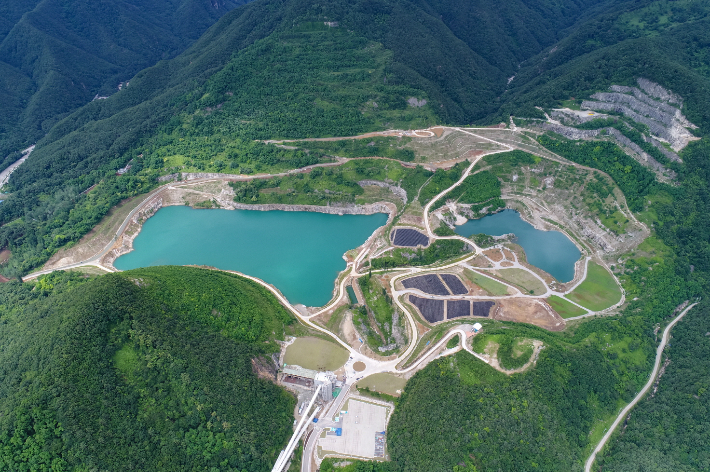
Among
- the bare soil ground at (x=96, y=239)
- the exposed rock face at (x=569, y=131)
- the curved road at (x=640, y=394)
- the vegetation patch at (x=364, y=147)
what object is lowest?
the bare soil ground at (x=96, y=239)

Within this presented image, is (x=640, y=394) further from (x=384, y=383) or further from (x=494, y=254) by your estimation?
(x=384, y=383)

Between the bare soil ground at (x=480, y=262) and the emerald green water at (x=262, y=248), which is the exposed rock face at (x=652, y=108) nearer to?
the bare soil ground at (x=480, y=262)

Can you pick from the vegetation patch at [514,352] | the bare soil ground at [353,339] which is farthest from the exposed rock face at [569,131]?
the bare soil ground at [353,339]

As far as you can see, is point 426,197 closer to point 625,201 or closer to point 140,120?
point 625,201

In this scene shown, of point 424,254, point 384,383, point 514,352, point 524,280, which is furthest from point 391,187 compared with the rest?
point 514,352

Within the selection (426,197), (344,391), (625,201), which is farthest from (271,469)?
(625,201)
